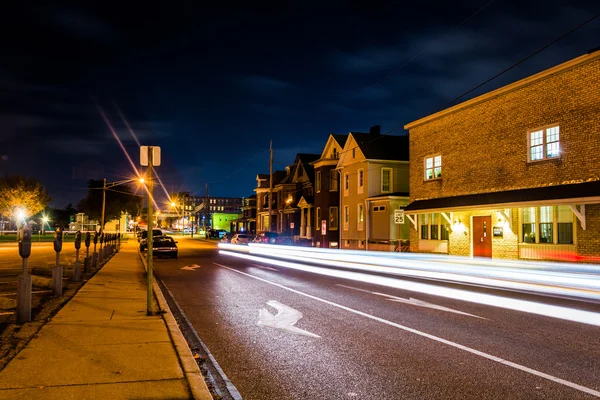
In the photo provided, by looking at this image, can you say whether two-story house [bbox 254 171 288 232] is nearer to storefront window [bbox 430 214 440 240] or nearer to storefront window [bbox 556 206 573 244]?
storefront window [bbox 430 214 440 240]

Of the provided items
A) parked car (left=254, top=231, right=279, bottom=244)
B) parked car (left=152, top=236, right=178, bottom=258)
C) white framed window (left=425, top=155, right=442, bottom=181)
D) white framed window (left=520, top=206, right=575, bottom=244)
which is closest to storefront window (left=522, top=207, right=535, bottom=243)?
white framed window (left=520, top=206, right=575, bottom=244)

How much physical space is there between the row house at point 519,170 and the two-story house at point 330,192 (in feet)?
58.4

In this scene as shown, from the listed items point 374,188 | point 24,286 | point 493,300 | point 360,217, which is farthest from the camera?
point 360,217

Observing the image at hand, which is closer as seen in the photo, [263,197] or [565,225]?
[565,225]

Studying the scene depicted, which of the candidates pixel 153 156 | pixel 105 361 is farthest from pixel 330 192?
pixel 105 361

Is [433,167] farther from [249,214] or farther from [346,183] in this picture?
[249,214]

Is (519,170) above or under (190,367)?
above

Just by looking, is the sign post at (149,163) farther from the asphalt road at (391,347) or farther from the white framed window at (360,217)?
the white framed window at (360,217)

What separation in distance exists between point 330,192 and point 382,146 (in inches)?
337

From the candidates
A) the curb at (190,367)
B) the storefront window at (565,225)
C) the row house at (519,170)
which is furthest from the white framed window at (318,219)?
the curb at (190,367)

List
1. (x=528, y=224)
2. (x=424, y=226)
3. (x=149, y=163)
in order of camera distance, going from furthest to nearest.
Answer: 1. (x=424, y=226)
2. (x=528, y=224)
3. (x=149, y=163)

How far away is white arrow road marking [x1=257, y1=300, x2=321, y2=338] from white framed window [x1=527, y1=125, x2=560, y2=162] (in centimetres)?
1532

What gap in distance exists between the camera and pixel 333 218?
5000cm

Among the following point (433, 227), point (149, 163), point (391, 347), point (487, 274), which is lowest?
point (391, 347)
